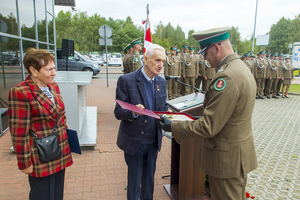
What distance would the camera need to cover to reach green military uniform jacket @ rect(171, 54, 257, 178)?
5.63ft

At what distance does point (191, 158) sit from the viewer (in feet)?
9.61

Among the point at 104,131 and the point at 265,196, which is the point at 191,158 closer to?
the point at 265,196

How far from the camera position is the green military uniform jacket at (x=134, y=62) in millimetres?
7703

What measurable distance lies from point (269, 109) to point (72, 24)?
58.0m

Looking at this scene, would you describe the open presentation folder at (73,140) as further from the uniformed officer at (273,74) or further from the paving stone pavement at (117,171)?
the uniformed officer at (273,74)

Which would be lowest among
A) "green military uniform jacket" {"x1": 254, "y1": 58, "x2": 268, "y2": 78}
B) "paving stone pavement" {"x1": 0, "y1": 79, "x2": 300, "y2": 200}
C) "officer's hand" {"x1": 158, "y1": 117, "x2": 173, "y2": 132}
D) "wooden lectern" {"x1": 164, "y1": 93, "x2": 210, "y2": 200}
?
"paving stone pavement" {"x1": 0, "y1": 79, "x2": 300, "y2": 200}

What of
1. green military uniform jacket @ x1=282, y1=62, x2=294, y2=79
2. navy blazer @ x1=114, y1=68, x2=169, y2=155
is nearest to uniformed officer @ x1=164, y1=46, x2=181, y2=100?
green military uniform jacket @ x1=282, y1=62, x2=294, y2=79

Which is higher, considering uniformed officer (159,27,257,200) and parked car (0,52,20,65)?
parked car (0,52,20,65)

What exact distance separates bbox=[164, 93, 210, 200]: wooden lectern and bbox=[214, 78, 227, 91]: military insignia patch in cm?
103

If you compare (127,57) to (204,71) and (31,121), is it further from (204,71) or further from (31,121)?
(31,121)

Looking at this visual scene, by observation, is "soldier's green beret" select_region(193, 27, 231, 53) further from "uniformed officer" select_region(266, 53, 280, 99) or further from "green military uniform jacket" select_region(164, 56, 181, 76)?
"uniformed officer" select_region(266, 53, 280, 99)

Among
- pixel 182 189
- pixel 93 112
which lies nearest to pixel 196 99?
pixel 182 189

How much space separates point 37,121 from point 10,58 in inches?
206

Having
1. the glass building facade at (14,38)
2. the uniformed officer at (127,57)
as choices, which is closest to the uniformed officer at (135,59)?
the uniformed officer at (127,57)
